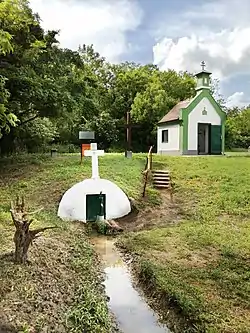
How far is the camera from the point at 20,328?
3836mm

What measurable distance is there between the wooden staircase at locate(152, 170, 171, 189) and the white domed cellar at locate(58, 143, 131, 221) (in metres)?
2.84

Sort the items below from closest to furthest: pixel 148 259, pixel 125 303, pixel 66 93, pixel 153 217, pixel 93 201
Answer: pixel 125 303 → pixel 148 259 → pixel 93 201 → pixel 153 217 → pixel 66 93

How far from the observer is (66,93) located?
1419 cm

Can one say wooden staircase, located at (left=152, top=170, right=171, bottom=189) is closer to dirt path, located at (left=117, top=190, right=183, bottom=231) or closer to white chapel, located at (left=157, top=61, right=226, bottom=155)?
dirt path, located at (left=117, top=190, right=183, bottom=231)

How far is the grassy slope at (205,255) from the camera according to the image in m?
4.96

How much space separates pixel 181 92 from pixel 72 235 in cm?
2271

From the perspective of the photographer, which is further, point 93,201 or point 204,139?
point 204,139

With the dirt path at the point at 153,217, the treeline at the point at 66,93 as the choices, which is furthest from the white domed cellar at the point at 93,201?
the treeline at the point at 66,93

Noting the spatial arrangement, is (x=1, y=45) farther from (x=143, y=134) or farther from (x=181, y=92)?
(x=181, y=92)

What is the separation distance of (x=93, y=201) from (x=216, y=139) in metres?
12.6

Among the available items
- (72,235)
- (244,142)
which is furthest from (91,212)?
(244,142)

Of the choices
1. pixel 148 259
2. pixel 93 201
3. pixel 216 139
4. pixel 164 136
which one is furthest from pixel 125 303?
pixel 164 136

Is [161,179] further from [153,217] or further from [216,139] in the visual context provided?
[216,139]

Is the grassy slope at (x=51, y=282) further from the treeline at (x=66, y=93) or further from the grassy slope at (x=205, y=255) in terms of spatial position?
the treeline at (x=66, y=93)
